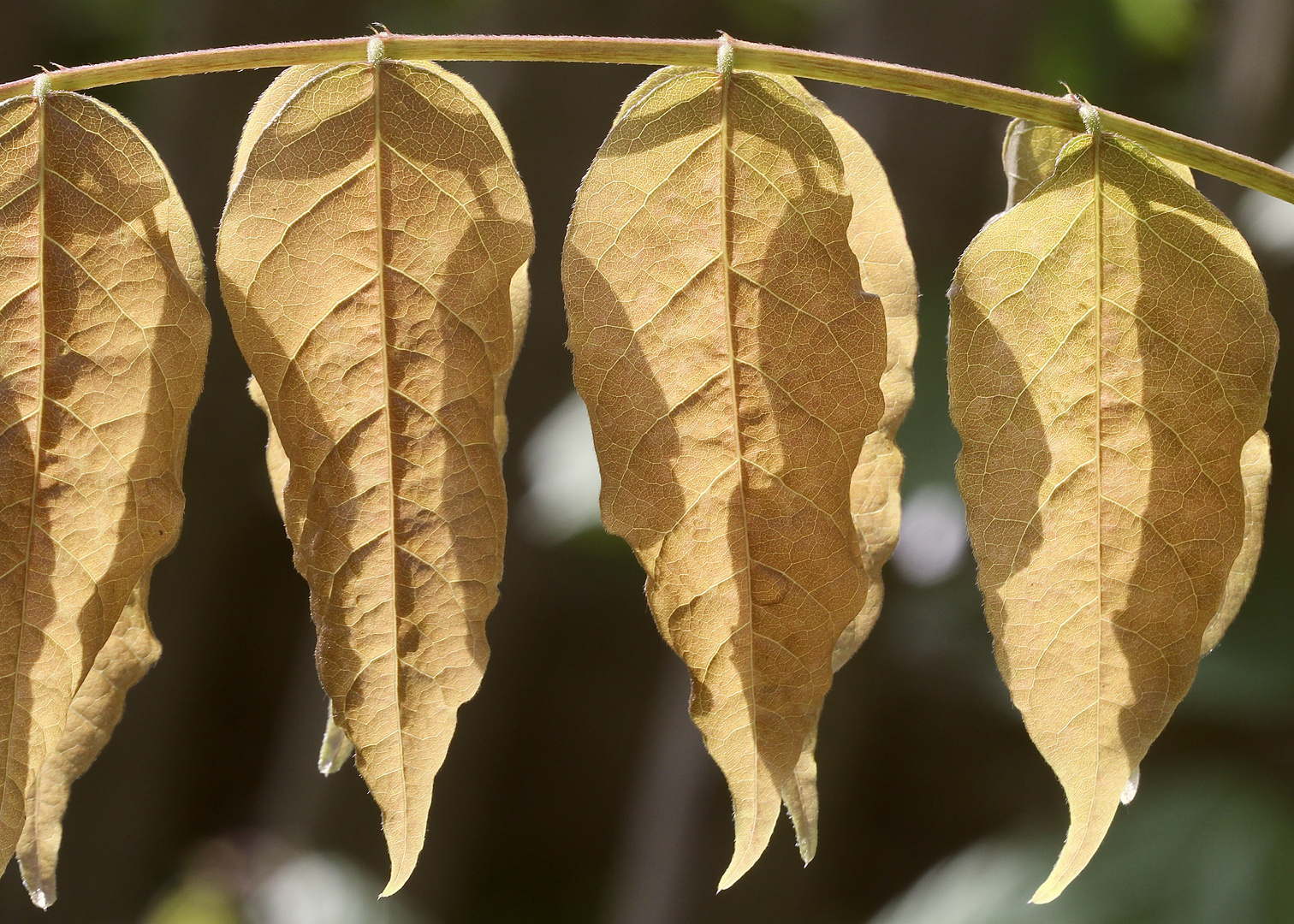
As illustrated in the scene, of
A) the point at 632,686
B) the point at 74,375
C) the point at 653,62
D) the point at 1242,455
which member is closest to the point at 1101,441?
the point at 1242,455

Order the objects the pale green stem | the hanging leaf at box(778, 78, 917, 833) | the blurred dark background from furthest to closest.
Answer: the blurred dark background, the hanging leaf at box(778, 78, 917, 833), the pale green stem

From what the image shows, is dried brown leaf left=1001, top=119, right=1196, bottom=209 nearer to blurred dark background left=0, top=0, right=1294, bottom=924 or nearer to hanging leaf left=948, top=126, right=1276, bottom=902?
hanging leaf left=948, top=126, right=1276, bottom=902

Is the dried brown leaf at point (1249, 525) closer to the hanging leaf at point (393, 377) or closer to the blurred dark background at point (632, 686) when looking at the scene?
the hanging leaf at point (393, 377)

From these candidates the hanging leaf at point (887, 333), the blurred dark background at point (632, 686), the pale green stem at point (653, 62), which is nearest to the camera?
the pale green stem at point (653, 62)

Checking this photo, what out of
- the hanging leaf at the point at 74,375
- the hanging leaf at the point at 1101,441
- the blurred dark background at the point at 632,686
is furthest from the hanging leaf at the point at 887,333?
the blurred dark background at the point at 632,686

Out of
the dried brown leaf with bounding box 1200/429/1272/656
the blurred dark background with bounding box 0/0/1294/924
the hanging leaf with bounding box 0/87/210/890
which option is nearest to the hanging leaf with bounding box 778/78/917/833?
the dried brown leaf with bounding box 1200/429/1272/656


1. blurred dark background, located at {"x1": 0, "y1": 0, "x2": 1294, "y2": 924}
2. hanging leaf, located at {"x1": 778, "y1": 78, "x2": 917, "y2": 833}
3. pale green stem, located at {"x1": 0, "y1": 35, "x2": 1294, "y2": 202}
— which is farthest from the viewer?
blurred dark background, located at {"x1": 0, "y1": 0, "x2": 1294, "y2": 924}
